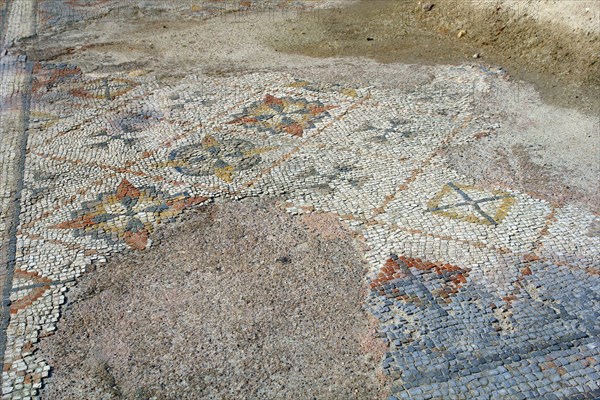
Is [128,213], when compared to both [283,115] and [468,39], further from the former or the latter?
[468,39]

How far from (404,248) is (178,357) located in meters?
2.42

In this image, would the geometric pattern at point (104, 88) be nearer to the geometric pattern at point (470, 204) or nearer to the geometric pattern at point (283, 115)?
the geometric pattern at point (283, 115)

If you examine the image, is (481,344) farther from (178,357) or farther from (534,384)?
(178,357)

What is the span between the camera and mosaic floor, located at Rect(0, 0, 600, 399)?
5.37 m

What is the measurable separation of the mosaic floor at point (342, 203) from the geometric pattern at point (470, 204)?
0.02 m

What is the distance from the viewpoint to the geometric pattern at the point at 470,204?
22.9 ft

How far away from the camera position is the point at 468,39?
1159 cm

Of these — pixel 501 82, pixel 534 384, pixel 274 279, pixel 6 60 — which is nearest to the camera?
pixel 534 384

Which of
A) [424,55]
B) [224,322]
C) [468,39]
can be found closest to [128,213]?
[224,322]

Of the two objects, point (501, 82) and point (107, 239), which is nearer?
point (107, 239)

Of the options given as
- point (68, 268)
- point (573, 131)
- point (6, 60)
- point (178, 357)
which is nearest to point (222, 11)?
point (6, 60)

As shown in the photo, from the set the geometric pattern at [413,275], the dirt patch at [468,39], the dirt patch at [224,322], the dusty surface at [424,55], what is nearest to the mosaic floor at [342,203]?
the geometric pattern at [413,275]

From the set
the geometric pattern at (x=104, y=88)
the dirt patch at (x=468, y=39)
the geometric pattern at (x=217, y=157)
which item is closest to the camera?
the geometric pattern at (x=217, y=157)

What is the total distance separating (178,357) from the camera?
5.31 meters
